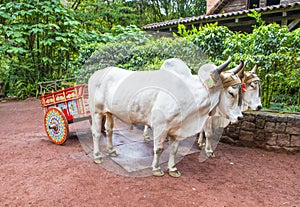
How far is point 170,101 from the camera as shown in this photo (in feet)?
9.20

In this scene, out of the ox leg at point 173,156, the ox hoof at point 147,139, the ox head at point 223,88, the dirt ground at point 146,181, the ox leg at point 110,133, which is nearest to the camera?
the dirt ground at point 146,181

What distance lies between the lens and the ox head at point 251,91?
3.74 metres

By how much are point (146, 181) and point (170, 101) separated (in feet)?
3.38

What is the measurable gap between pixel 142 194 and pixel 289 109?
134 inches

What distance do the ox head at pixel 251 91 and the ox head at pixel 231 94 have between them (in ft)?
2.36

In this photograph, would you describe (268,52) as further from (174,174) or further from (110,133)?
(110,133)

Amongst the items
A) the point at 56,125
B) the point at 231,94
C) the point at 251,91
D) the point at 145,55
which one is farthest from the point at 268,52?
the point at 56,125

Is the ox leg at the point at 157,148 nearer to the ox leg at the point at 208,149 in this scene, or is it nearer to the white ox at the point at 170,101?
the white ox at the point at 170,101

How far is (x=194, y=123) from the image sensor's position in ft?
9.75

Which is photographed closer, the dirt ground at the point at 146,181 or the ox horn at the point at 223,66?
the dirt ground at the point at 146,181

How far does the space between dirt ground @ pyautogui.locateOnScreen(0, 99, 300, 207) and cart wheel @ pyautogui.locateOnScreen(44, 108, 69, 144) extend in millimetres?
152

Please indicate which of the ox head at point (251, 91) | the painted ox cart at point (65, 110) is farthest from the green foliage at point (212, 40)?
the painted ox cart at point (65, 110)

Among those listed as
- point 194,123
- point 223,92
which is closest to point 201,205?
point 194,123

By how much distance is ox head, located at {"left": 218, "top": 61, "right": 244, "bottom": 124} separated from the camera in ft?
9.77
